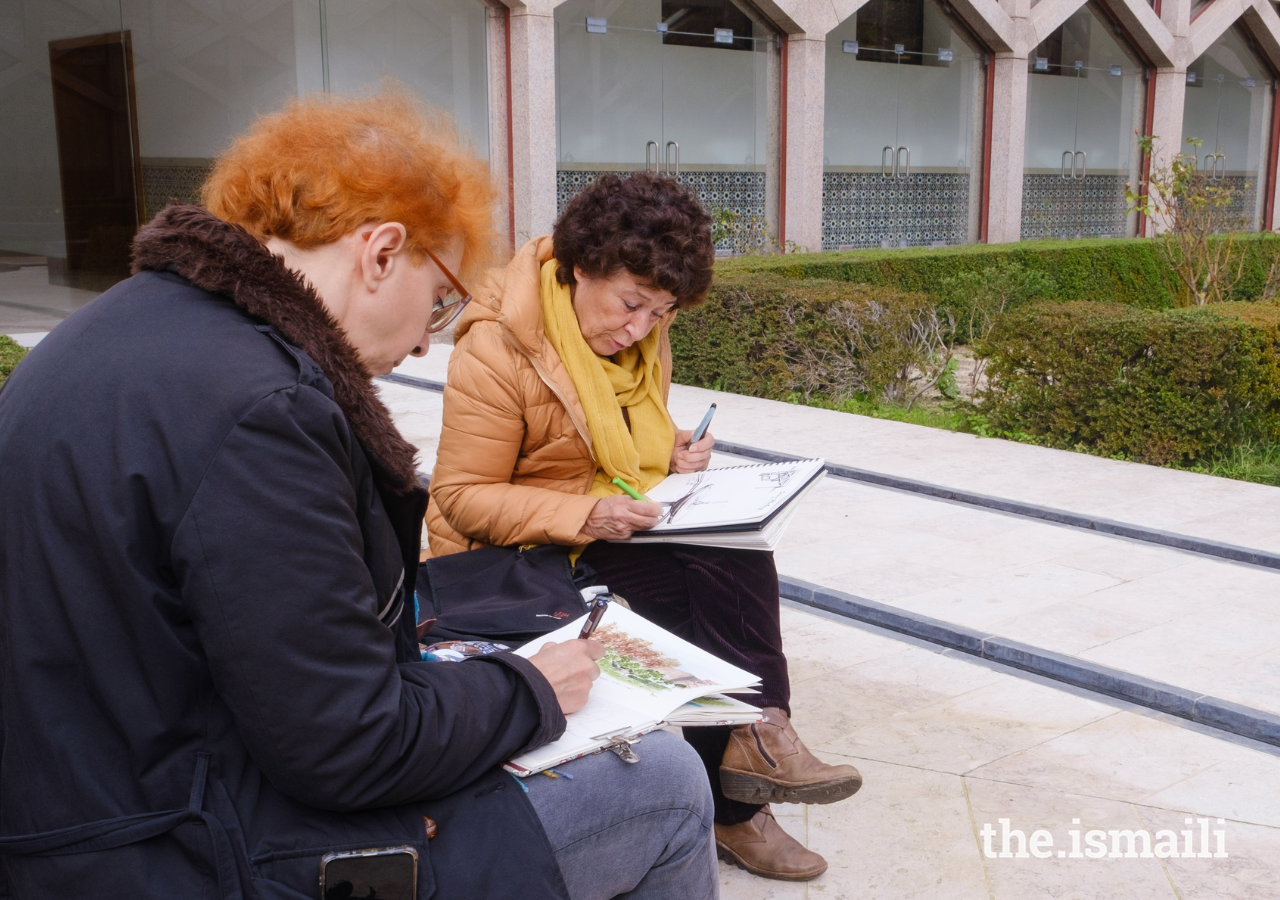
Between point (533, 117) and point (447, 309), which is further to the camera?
point (533, 117)

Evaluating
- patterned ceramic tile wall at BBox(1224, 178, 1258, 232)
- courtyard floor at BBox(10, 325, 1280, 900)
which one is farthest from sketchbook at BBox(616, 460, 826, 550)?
patterned ceramic tile wall at BBox(1224, 178, 1258, 232)

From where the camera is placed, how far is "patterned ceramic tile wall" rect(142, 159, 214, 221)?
1416 centimetres

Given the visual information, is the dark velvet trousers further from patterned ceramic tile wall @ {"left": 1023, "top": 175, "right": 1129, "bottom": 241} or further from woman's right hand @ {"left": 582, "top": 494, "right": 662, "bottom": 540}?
patterned ceramic tile wall @ {"left": 1023, "top": 175, "right": 1129, "bottom": 241}

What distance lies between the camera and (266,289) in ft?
4.96

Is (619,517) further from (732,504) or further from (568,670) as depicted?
(568,670)

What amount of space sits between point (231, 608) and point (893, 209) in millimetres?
16646

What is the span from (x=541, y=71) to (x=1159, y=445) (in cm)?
811

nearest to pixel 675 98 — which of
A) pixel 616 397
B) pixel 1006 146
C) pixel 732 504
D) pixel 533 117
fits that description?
pixel 533 117

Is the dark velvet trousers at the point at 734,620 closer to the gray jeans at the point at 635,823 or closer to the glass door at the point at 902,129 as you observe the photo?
the gray jeans at the point at 635,823

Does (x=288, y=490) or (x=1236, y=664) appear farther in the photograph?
(x=1236, y=664)

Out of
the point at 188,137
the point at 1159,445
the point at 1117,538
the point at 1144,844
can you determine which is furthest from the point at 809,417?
the point at 188,137

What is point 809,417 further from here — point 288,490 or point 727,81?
point 727,81

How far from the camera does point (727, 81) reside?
15078mm

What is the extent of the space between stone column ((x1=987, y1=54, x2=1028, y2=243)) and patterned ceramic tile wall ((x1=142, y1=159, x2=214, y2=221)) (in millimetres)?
10480
